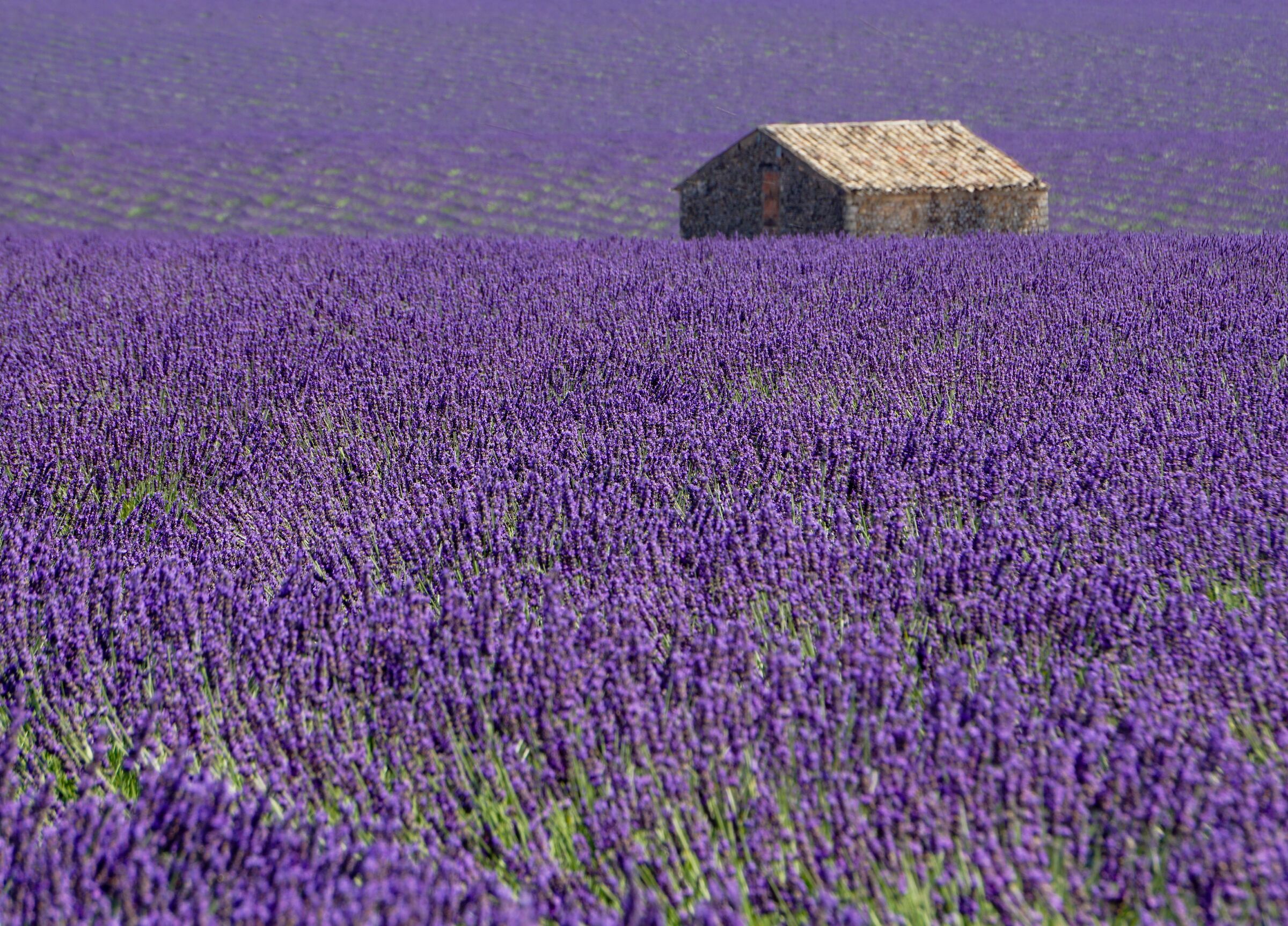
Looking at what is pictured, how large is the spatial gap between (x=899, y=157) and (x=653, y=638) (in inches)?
415

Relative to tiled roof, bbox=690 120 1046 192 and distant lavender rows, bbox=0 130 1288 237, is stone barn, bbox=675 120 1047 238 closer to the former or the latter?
tiled roof, bbox=690 120 1046 192

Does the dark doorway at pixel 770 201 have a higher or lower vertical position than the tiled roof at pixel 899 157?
lower

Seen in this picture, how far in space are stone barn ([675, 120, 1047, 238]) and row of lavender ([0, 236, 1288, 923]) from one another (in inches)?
276

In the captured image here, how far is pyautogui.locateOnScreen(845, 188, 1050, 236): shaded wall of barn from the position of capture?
10.6 m

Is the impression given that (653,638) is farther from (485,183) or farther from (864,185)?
(485,183)

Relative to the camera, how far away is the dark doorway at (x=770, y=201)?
37.3 feet

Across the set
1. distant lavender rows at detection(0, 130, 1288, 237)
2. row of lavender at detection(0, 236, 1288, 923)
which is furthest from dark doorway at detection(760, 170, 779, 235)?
row of lavender at detection(0, 236, 1288, 923)

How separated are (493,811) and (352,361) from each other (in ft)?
9.08

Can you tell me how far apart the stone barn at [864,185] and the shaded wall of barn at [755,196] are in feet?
0.03

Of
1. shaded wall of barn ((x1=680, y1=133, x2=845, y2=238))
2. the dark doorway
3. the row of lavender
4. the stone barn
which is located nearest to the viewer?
the row of lavender

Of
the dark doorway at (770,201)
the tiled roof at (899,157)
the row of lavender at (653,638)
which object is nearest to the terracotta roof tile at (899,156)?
the tiled roof at (899,157)

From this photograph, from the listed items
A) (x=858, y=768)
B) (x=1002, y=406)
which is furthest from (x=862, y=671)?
(x=1002, y=406)

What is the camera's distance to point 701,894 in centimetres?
122

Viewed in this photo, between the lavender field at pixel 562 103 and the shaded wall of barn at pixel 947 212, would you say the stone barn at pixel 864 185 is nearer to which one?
the shaded wall of barn at pixel 947 212
